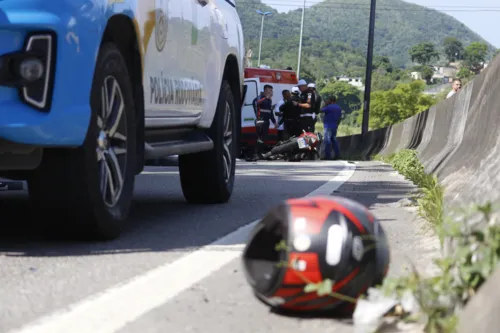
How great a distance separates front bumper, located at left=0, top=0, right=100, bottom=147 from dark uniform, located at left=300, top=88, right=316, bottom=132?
19.5 m

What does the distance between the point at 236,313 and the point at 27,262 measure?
5.16 feet

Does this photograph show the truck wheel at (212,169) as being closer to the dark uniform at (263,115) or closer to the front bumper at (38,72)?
the front bumper at (38,72)

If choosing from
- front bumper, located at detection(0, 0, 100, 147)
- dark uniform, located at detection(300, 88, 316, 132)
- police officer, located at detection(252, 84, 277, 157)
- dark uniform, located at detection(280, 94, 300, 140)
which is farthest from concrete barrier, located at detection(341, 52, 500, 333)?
police officer, located at detection(252, 84, 277, 157)

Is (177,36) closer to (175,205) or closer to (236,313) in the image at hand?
(175,205)

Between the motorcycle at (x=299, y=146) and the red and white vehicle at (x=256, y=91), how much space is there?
994mm

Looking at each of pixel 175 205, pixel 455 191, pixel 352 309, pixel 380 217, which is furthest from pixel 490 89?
pixel 352 309

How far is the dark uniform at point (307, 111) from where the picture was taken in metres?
24.7

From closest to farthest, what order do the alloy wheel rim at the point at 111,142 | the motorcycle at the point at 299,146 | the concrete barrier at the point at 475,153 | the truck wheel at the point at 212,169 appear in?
the concrete barrier at the point at 475,153 → the alloy wheel rim at the point at 111,142 → the truck wheel at the point at 212,169 → the motorcycle at the point at 299,146

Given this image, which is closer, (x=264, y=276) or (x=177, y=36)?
(x=264, y=276)

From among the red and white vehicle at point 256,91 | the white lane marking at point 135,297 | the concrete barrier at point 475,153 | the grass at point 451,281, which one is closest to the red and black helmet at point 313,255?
the grass at point 451,281

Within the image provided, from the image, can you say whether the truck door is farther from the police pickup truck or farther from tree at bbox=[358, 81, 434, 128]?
tree at bbox=[358, 81, 434, 128]

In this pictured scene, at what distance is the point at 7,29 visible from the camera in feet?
17.1

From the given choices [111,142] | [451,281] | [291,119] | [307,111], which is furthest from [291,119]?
[451,281]

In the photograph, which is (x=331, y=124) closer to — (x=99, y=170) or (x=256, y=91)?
(x=256, y=91)
